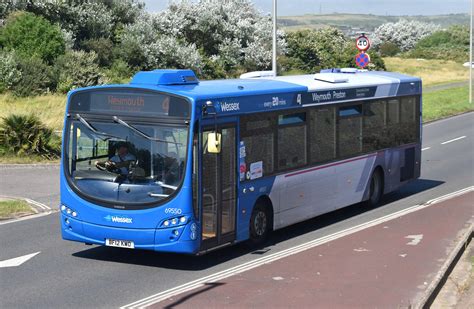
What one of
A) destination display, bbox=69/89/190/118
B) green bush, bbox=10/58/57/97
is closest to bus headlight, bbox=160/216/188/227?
destination display, bbox=69/89/190/118

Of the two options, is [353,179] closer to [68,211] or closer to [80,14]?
[68,211]

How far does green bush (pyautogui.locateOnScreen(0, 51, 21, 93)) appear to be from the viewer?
125 feet

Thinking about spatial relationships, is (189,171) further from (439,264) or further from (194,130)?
(439,264)

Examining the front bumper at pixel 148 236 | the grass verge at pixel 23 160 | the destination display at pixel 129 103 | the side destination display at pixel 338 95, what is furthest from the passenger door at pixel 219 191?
the grass verge at pixel 23 160

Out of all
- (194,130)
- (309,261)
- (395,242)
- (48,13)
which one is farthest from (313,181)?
(48,13)

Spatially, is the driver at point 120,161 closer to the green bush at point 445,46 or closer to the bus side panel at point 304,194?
the bus side panel at point 304,194

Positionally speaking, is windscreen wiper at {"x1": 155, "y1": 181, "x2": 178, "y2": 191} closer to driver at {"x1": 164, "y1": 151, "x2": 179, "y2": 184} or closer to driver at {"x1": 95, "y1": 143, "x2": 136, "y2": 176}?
driver at {"x1": 164, "y1": 151, "x2": 179, "y2": 184}

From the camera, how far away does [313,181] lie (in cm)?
1603

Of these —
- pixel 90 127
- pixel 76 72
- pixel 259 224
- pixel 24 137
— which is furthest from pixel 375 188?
pixel 76 72

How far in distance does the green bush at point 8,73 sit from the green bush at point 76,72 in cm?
195

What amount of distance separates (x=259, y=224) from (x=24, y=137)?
38.8 ft

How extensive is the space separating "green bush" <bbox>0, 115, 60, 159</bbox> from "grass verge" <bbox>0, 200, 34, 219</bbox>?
253 inches

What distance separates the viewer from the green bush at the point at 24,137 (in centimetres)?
2433

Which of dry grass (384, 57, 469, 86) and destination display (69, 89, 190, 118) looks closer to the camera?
destination display (69, 89, 190, 118)
